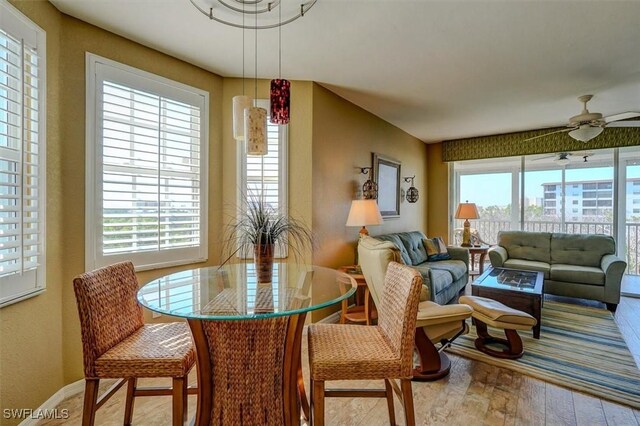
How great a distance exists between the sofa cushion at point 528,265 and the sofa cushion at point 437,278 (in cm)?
123

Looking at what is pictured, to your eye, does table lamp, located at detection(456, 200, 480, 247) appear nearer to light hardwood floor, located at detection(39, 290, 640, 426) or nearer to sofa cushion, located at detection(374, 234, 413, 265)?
sofa cushion, located at detection(374, 234, 413, 265)

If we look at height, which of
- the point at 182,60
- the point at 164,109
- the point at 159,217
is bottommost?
the point at 159,217

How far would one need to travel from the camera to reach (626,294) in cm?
434

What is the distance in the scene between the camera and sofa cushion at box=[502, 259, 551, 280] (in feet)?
13.4

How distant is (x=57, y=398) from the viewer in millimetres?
1959

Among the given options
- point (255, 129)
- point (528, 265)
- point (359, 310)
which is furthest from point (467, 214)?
point (255, 129)

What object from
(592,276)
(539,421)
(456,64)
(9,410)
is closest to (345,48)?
(456,64)

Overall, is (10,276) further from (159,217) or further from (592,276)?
(592,276)

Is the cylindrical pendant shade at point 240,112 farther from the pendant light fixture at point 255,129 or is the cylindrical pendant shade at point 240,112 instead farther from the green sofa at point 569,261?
the green sofa at point 569,261

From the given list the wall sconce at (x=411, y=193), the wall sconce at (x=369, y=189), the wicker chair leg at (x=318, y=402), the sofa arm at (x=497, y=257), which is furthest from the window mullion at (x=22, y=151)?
the sofa arm at (x=497, y=257)

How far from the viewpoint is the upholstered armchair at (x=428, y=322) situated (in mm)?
2135

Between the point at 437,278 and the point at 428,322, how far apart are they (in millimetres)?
1513

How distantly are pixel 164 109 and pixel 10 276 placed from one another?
5.08ft

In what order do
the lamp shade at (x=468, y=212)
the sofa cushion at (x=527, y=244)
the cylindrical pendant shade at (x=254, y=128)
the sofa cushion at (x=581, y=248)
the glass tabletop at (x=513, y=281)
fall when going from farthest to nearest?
1. the lamp shade at (x=468, y=212)
2. the sofa cushion at (x=527, y=244)
3. the sofa cushion at (x=581, y=248)
4. the glass tabletop at (x=513, y=281)
5. the cylindrical pendant shade at (x=254, y=128)
